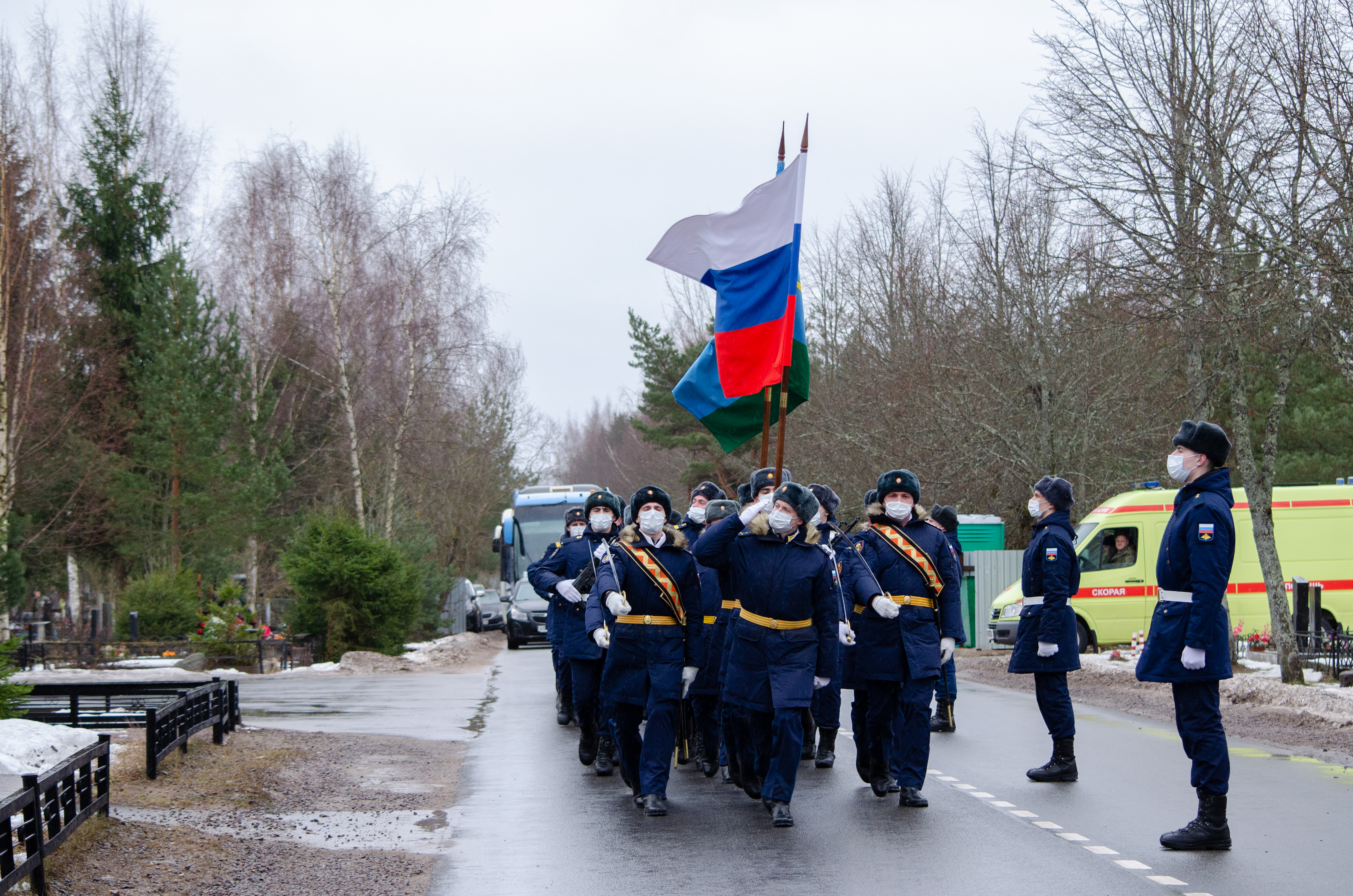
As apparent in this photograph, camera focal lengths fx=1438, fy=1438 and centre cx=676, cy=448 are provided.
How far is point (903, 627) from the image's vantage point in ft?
29.7

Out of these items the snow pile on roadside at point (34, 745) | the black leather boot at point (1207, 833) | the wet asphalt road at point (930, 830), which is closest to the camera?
the wet asphalt road at point (930, 830)

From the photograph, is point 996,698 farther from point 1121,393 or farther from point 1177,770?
point 1121,393

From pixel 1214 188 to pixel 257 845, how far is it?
37.1ft

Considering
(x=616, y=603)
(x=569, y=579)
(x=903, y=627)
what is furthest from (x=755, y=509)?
(x=569, y=579)

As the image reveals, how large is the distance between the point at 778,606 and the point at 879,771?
176 centimetres

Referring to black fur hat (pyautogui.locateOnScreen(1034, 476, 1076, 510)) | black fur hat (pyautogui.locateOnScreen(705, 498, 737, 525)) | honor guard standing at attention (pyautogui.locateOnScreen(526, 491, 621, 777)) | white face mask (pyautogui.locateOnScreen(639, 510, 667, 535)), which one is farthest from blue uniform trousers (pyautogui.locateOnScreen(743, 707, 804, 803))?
black fur hat (pyautogui.locateOnScreen(1034, 476, 1076, 510))

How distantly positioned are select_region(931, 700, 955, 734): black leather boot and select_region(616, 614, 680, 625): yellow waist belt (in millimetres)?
5043

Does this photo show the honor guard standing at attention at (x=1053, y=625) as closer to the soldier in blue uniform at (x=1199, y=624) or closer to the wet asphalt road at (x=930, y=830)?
the wet asphalt road at (x=930, y=830)

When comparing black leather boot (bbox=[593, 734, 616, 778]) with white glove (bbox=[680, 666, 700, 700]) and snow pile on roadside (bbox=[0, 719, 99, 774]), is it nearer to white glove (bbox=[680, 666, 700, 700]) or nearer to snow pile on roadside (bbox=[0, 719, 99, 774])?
white glove (bbox=[680, 666, 700, 700])

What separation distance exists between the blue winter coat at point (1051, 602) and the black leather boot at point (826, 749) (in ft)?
5.17

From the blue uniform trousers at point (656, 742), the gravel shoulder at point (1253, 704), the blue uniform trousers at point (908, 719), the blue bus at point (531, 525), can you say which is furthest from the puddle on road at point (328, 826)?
the blue bus at point (531, 525)

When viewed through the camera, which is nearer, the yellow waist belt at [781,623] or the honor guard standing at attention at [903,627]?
the yellow waist belt at [781,623]

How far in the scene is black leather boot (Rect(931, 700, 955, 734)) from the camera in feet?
43.3

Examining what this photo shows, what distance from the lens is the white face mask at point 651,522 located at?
9.07m
